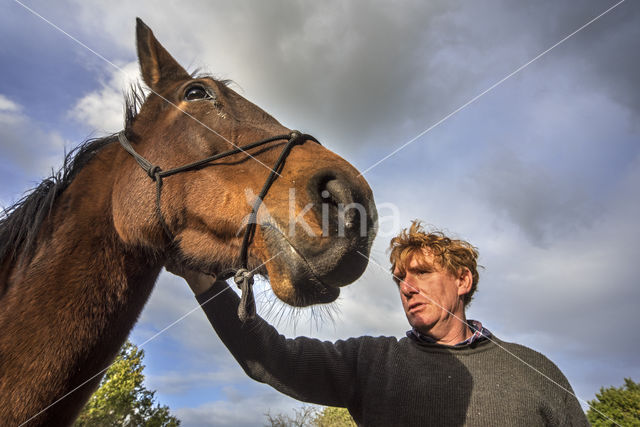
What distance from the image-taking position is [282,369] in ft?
9.72

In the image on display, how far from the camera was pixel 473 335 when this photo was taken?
309 centimetres

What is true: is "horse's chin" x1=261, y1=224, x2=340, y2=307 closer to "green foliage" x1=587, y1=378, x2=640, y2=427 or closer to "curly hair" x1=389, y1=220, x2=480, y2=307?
"curly hair" x1=389, y1=220, x2=480, y2=307

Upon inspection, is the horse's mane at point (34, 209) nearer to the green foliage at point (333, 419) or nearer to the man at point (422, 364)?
the man at point (422, 364)

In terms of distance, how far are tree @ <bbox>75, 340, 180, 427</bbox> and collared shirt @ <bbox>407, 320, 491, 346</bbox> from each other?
1946 centimetres

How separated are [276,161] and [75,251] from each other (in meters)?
1.40

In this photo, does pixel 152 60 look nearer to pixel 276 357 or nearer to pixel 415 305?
pixel 276 357

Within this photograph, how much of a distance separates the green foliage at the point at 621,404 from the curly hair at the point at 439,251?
1768cm

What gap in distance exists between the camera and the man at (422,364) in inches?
105

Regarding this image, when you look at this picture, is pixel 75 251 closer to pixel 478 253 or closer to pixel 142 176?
pixel 142 176

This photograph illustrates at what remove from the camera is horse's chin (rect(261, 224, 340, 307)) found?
6.29ft

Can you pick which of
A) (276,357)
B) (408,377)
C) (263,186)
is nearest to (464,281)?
(408,377)

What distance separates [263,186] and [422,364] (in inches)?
81.1

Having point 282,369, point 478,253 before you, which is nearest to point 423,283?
point 478,253

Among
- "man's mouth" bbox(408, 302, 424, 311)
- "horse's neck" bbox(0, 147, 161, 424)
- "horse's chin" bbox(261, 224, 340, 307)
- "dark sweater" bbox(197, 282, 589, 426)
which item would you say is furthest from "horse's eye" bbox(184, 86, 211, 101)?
"man's mouth" bbox(408, 302, 424, 311)
